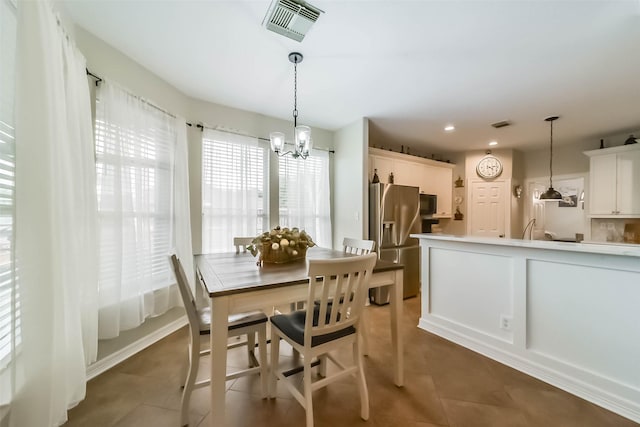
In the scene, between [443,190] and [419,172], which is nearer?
[419,172]

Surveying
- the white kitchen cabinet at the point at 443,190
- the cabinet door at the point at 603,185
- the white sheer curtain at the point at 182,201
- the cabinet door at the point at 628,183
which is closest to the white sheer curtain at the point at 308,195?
the white sheer curtain at the point at 182,201

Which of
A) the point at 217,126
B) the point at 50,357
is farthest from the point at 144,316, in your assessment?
the point at 217,126

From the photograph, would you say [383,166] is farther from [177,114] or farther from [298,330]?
[298,330]

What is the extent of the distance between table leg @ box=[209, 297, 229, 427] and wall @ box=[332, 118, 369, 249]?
8.20ft

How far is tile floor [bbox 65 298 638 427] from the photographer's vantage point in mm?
1493

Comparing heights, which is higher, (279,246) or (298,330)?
(279,246)

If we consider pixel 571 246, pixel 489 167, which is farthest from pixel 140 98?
pixel 489 167

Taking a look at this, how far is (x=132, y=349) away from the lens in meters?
2.21

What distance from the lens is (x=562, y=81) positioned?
8.02ft

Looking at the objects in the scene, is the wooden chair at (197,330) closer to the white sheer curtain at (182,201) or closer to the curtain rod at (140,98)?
the white sheer curtain at (182,201)

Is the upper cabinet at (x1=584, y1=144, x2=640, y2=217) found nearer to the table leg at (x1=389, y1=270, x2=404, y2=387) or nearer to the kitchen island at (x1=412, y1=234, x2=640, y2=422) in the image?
the kitchen island at (x1=412, y1=234, x2=640, y2=422)

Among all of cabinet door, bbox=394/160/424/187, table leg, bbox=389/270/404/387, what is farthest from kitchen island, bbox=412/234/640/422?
cabinet door, bbox=394/160/424/187

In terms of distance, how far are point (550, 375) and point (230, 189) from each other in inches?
138

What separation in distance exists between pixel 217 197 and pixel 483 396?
313cm
